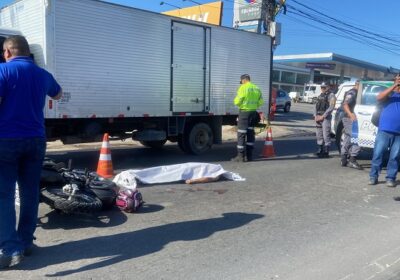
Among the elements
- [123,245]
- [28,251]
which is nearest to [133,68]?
[123,245]

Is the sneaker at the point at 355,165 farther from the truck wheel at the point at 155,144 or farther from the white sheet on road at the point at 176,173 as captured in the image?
the truck wheel at the point at 155,144

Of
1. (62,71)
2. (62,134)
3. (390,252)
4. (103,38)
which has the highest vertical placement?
(103,38)

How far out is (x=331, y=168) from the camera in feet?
31.3

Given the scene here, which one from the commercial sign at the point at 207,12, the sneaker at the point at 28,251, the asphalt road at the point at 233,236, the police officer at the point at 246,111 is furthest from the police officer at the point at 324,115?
the commercial sign at the point at 207,12

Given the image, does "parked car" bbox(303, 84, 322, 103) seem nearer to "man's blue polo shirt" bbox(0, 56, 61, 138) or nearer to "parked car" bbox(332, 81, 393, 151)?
"parked car" bbox(332, 81, 393, 151)

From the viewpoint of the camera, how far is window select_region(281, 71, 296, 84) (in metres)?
60.6

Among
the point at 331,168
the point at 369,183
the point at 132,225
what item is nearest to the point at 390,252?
the point at 132,225

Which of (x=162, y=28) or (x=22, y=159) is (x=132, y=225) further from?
(x=162, y=28)

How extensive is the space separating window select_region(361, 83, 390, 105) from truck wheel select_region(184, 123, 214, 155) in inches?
147

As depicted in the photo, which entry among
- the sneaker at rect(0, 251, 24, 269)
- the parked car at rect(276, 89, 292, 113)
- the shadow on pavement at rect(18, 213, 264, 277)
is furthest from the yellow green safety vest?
the parked car at rect(276, 89, 292, 113)

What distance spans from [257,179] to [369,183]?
6.32 ft

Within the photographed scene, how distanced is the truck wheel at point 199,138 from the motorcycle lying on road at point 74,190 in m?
5.41

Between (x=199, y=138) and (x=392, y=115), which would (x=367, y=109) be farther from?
(x=199, y=138)

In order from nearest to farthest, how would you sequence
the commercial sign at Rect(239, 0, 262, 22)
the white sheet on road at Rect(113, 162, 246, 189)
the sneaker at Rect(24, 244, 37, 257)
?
the sneaker at Rect(24, 244, 37, 257)
the white sheet on road at Rect(113, 162, 246, 189)
the commercial sign at Rect(239, 0, 262, 22)
